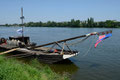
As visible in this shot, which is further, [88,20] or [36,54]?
[88,20]

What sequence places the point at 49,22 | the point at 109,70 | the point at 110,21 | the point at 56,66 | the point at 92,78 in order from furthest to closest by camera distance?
1. the point at 49,22
2. the point at 110,21
3. the point at 56,66
4. the point at 109,70
5. the point at 92,78

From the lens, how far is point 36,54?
1653 cm

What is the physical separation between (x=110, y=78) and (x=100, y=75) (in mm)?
936

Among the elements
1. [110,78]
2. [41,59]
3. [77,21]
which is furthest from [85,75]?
[77,21]

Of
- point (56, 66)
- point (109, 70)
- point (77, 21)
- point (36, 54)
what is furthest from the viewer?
point (77, 21)

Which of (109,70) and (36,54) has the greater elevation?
(36,54)

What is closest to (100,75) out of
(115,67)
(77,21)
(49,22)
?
(115,67)

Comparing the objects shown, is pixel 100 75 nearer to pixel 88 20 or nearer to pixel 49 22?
pixel 88 20

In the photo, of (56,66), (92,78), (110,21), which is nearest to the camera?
(92,78)

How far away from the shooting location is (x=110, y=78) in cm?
1217

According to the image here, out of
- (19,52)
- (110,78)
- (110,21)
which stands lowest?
(110,78)

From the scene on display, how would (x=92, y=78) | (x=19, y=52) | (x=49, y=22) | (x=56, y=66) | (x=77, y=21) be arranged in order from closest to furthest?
1. (x=92, y=78)
2. (x=56, y=66)
3. (x=19, y=52)
4. (x=77, y=21)
5. (x=49, y=22)

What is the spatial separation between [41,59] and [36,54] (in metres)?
0.84

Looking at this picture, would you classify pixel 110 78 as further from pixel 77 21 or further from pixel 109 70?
pixel 77 21
